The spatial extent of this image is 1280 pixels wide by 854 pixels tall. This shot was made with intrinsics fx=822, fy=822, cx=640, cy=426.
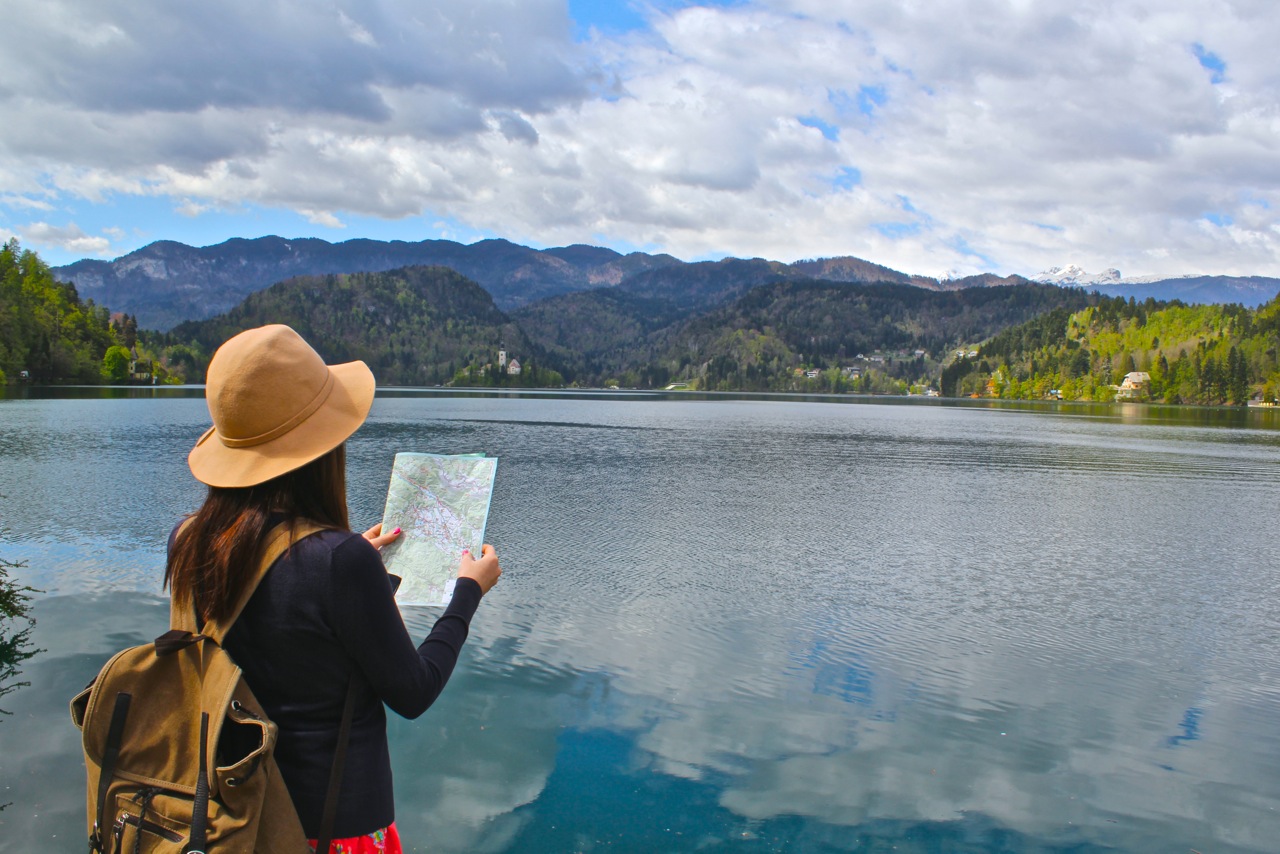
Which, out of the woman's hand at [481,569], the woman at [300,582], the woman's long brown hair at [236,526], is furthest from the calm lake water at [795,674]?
the woman's long brown hair at [236,526]

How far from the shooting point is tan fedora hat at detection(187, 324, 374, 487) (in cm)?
301

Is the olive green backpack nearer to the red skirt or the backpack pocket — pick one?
the backpack pocket

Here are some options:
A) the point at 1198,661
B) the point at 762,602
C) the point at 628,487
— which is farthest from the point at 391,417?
the point at 1198,661

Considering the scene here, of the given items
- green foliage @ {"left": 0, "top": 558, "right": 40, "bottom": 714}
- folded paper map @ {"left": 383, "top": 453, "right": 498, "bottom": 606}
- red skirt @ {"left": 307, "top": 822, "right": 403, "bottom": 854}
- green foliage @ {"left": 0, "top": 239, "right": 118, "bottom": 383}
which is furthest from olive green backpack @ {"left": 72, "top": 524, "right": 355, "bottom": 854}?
green foliage @ {"left": 0, "top": 239, "right": 118, "bottom": 383}

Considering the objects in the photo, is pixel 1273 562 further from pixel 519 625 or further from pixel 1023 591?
pixel 519 625

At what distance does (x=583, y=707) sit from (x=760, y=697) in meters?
2.53

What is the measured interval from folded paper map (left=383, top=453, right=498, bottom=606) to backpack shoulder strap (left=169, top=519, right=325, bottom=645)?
100 cm

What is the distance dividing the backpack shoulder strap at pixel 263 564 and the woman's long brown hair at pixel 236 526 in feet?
0.06

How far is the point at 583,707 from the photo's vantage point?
430 inches

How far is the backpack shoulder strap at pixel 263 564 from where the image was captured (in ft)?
9.39

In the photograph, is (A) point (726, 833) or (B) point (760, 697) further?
(B) point (760, 697)

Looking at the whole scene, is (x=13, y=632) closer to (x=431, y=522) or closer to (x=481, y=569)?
(x=431, y=522)

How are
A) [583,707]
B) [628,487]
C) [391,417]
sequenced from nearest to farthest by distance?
[583,707] → [628,487] → [391,417]

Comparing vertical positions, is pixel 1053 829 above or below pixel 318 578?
below
